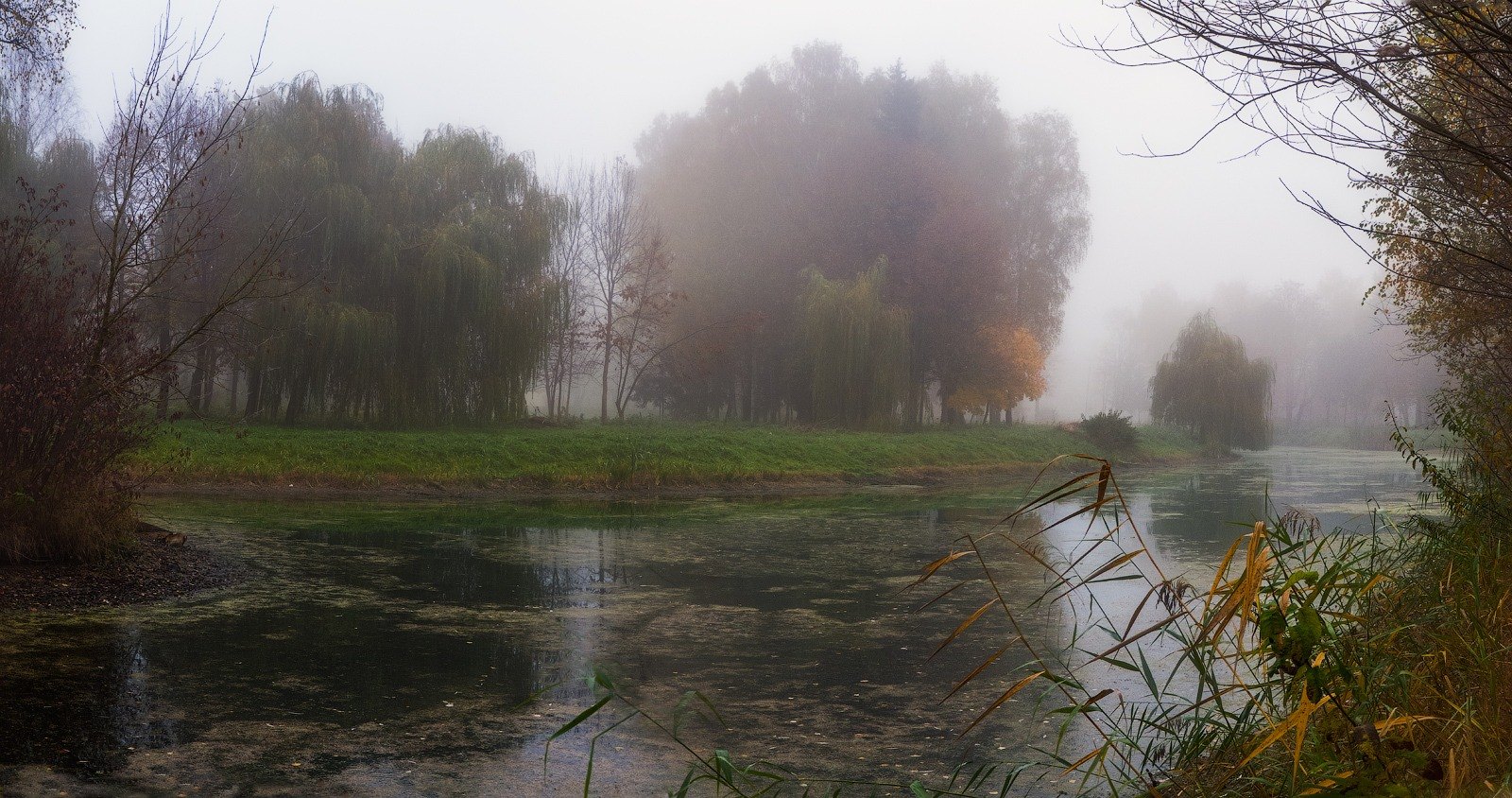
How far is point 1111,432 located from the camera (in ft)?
119

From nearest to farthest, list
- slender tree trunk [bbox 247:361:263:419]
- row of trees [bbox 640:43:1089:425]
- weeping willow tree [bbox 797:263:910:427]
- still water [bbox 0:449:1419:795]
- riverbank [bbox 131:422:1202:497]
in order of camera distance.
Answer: still water [bbox 0:449:1419:795] < riverbank [bbox 131:422:1202:497] < slender tree trunk [bbox 247:361:263:419] < weeping willow tree [bbox 797:263:910:427] < row of trees [bbox 640:43:1089:425]

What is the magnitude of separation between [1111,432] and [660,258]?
1593 cm

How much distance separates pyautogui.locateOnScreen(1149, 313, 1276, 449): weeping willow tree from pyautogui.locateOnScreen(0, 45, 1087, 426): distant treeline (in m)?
4.92

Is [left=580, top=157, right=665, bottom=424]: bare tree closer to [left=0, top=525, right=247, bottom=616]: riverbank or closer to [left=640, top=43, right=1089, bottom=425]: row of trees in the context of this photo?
[left=640, top=43, right=1089, bottom=425]: row of trees

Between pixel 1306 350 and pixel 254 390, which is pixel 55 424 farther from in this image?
pixel 1306 350

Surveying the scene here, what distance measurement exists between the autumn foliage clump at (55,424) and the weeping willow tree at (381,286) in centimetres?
1199

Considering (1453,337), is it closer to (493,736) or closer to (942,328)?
(493,736)

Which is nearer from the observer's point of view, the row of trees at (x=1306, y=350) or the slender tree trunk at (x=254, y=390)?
the slender tree trunk at (x=254, y=390)

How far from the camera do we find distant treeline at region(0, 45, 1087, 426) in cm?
2172

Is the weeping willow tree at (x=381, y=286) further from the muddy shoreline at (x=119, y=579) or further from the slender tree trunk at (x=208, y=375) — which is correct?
the muddy shoreline at (x=119, y=579)

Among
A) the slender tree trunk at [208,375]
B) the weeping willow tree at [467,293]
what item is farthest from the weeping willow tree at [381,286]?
the slender tree trunk at [208,375]

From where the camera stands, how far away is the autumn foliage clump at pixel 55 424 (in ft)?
26.3

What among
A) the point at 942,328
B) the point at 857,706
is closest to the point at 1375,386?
the point at 942,328

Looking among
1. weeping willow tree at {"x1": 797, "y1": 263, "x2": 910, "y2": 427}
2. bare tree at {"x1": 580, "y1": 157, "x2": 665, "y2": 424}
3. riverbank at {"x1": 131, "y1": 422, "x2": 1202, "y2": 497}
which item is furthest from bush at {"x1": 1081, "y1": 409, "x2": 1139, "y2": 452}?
bare tree at {"x1": 580, "y1": 157, "x2": 665, "y2": 424}
